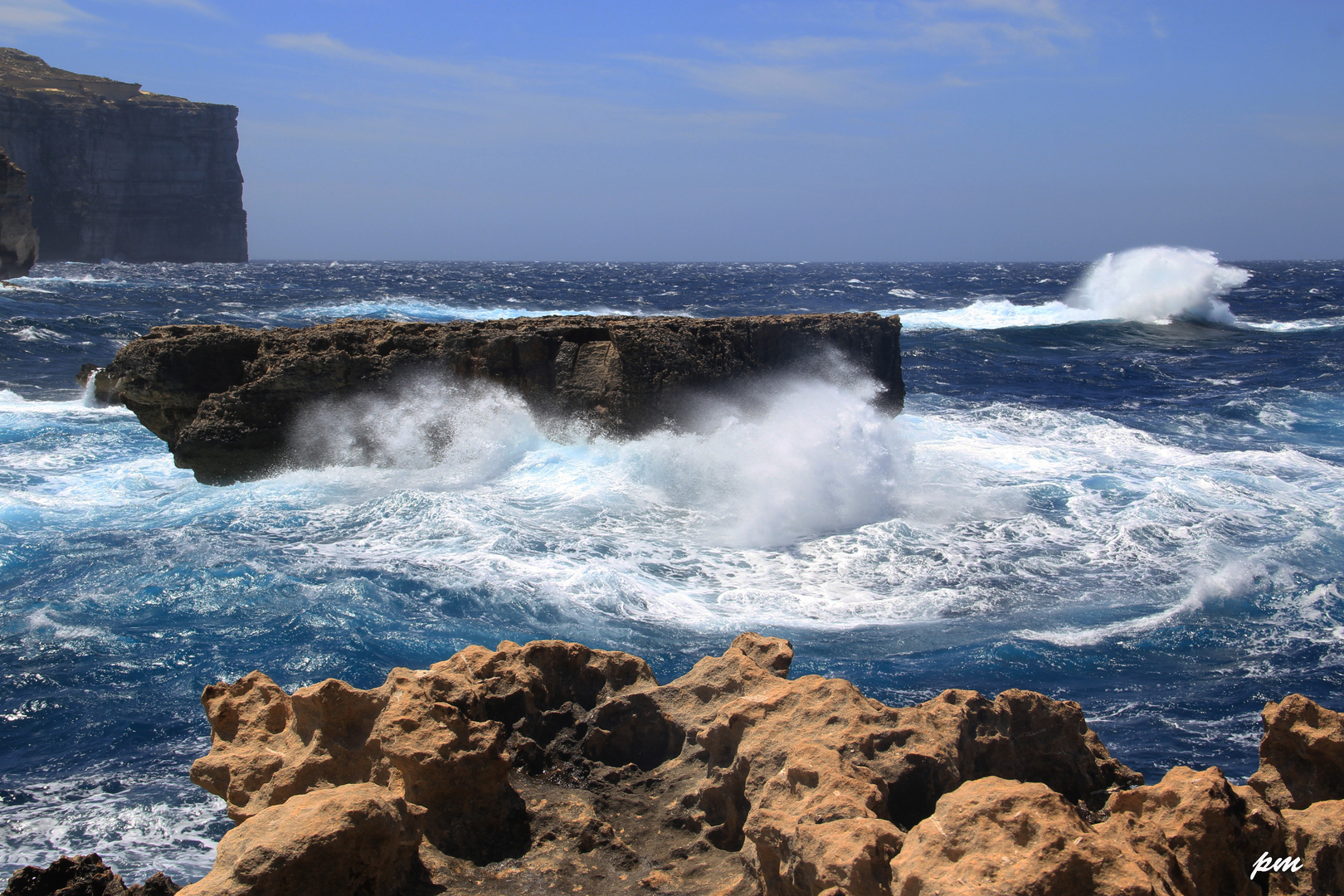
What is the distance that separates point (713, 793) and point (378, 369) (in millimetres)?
8332

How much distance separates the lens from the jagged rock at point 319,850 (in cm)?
237

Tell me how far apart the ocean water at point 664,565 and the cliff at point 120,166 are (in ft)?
214

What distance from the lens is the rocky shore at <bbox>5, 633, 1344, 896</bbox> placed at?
7.45ft

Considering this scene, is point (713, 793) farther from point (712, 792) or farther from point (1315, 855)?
point (1315, 855)

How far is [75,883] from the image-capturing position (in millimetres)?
2707

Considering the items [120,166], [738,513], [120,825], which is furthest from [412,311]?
[120,166]

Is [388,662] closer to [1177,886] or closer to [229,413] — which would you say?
[1177,886]

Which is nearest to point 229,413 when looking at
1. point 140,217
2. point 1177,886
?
point 1177,886

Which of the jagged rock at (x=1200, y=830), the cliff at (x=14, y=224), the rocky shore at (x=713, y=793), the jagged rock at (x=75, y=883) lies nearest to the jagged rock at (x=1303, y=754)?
the rocky shore at (x=713, y=793)

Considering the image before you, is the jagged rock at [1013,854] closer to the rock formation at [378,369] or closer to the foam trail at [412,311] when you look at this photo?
the rock formation at [378,369]

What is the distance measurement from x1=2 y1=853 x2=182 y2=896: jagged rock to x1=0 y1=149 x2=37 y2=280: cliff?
1847 inches

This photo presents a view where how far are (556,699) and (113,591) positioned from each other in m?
4.67

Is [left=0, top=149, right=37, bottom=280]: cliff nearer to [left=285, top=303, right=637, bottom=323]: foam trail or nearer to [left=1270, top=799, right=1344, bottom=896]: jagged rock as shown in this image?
[left=285, top=303, right=637, bottom=323]: foam trail

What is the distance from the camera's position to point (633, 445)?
33.6ft
